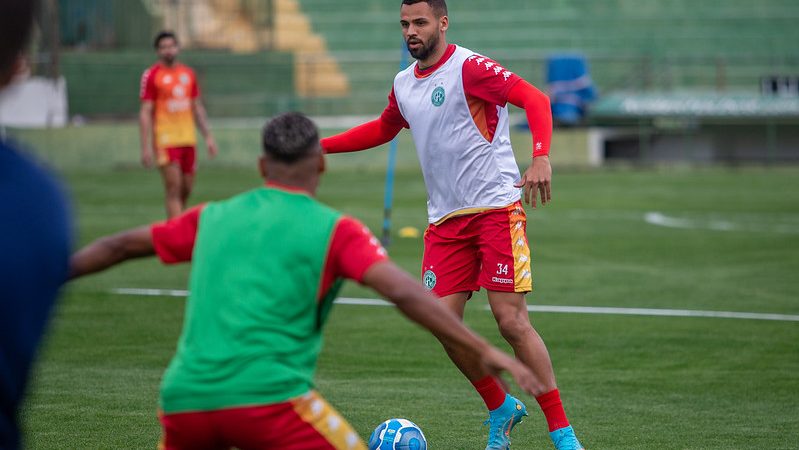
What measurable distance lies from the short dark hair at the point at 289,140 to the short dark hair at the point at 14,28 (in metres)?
1.36

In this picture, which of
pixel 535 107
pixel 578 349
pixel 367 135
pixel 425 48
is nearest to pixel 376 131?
pixel 367 135

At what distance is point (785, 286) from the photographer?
13.0 metres

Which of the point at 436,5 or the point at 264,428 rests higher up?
the point at 436,5

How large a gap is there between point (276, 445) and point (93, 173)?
26269mm

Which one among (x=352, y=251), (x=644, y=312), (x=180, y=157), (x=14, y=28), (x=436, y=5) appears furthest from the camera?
(x=180, y=157)

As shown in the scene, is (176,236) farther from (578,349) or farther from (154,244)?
(578,349)

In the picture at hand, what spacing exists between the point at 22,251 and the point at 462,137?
169 inches

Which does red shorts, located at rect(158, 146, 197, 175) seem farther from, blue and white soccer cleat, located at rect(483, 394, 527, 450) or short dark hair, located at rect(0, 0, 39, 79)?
short dark hair, located at rect(0, 0, 39, 79)

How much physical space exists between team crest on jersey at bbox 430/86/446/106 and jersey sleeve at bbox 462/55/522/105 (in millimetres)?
133

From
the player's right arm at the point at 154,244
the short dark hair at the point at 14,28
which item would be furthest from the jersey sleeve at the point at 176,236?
the short dark hair at the point at 14,28

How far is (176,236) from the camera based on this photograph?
4.21m

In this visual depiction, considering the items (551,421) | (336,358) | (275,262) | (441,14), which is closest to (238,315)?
(275,262)

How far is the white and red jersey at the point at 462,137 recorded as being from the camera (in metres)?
6.98

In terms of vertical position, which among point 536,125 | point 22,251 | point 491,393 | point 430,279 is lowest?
point 491,393
